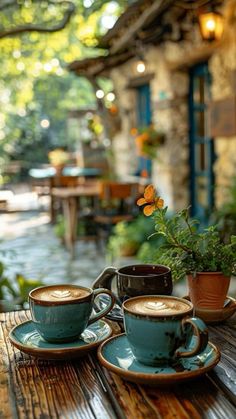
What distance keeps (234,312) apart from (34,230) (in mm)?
7550

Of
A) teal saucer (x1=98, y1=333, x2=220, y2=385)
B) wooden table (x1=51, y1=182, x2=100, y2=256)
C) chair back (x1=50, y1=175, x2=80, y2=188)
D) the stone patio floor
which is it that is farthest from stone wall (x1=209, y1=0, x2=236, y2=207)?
chair back (x1=50, y1=175, x2=80, y2=188)

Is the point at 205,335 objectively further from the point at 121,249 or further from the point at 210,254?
the point at 121,249

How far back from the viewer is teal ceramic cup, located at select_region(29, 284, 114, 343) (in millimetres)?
1108

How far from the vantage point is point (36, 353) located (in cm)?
111

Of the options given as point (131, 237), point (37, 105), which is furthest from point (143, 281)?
point (37, 105)

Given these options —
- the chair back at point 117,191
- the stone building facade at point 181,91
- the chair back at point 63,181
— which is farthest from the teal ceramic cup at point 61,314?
the chair back at point 63,181

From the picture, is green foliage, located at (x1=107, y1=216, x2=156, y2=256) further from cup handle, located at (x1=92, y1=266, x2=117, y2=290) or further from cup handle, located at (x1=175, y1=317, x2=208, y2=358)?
cup handle, located at (x1=175, y1=317, x2=208, y2=358)

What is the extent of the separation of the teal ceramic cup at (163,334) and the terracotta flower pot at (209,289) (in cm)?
27

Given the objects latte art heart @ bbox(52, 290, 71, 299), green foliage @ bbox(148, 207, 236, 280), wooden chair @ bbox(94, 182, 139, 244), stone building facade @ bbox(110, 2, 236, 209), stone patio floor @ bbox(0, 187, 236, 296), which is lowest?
stone patio floor @ bbox(0, 187, 236, 296)

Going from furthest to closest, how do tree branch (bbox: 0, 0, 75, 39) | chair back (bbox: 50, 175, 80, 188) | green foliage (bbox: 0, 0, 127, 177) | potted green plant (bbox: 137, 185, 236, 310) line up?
1. green foliage (bbox: 0, 0, 127, 177)
2. chair back (bbox: 50, 175, 80, 188)
3. tree branch (bbox: 0, 0, 75, 39)
4. potted green plant (bbox: 137, 185, 236, 310)

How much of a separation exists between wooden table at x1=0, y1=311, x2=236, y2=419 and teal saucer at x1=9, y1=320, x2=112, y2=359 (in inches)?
1.2

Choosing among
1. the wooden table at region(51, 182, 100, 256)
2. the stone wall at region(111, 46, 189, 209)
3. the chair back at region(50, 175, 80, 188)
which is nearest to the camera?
the stone wall at region(111, 46, 189, 209)

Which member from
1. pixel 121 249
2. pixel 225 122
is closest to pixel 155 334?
pixel 225 122

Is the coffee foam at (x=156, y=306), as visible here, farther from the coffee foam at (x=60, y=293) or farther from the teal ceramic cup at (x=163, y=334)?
the coffee foam at (x=60, y=293)
